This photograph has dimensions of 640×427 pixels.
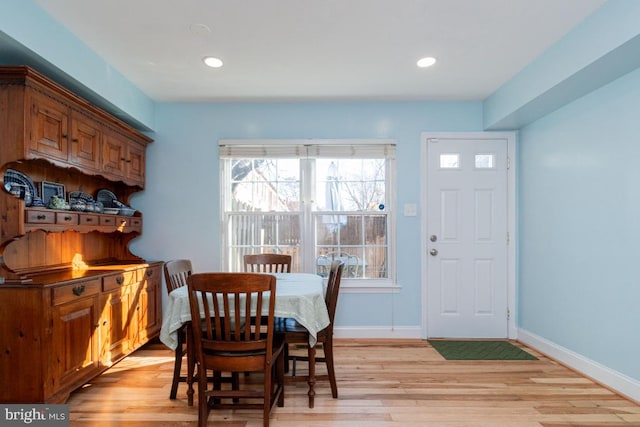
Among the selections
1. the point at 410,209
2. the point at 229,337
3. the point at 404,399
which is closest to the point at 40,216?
the point at 229,337

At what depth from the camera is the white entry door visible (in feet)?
12.1

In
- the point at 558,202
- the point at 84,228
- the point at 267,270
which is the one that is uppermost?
the point at 558,202

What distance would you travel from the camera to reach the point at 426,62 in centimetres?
284

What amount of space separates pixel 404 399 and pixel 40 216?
2761 mm

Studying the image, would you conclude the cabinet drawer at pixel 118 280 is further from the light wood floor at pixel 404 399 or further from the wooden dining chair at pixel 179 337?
the light wood floor at pixel 404 399

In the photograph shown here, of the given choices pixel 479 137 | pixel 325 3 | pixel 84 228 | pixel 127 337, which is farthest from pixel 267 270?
pixel 479 137

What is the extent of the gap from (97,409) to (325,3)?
9.81 feet

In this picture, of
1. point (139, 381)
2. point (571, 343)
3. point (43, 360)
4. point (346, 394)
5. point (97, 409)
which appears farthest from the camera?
point (571, 343)

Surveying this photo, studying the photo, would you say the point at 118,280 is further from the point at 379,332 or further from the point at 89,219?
the point at 379,332

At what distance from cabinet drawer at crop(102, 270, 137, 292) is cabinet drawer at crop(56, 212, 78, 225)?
486 millimetres

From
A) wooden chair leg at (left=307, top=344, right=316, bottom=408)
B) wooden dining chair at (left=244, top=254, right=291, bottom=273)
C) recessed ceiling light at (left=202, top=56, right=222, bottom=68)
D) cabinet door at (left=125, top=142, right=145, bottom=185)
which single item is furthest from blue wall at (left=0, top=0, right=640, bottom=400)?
wooden chair leg at (left=307, top=344, right=316, bottom=408)

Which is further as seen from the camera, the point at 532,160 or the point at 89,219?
the point at 532,160

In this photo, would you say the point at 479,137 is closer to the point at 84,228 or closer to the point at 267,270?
the point at 267,270

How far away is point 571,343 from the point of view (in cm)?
292
